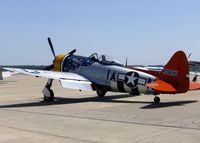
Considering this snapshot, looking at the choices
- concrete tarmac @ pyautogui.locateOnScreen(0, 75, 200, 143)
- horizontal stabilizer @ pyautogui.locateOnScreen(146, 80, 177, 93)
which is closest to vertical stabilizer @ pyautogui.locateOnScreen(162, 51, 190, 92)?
horizontal stabilizer @ pyautogui.locateOnScreen(146, 80, 177, 93)

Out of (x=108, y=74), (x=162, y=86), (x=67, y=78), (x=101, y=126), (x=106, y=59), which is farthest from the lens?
Answer: (x=106, y=59)

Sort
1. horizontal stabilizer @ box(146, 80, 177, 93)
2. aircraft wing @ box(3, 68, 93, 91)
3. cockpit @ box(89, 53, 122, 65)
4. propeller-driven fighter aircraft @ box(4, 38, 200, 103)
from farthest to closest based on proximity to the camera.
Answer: cockpit @ box(89, 53, 122, 65) < aircraft wing @ box(3, 68, 93, 91) < propeller-driven fighter aircraft @ box(4, 38, 200, 103) < horizontal stabilizer @ box(146, 80, 177, 93)

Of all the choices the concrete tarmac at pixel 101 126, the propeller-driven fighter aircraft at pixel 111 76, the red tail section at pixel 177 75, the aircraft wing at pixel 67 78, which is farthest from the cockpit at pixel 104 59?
the concrete tarmac at pixel 101 126

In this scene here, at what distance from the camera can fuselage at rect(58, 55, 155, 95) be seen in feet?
51.9

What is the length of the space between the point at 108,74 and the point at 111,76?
0.82ft

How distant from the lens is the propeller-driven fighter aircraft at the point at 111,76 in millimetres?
14883

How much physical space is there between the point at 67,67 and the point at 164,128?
11014mm

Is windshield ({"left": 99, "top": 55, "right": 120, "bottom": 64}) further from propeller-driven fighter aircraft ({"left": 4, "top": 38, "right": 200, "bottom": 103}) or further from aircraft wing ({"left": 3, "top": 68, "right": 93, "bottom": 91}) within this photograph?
aircraft wing ({"left": 3, "top": 68, "right": 93, "bottom": 91})

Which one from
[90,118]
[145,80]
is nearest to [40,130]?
[90,118]

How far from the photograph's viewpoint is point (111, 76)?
17.3 metres

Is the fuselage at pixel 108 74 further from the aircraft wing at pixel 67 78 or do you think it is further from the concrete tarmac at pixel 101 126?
the concrete tarmac at pixel 101 126

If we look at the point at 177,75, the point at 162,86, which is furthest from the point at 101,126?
the point at 177,75

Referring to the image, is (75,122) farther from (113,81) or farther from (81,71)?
(81,71)

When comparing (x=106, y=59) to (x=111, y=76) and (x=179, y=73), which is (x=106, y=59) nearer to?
(x=111, y=76)
